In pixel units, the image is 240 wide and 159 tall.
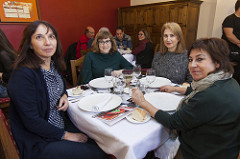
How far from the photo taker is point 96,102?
3.82 ft

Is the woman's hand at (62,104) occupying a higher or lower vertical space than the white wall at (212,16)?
lower

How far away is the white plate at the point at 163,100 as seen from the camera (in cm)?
106

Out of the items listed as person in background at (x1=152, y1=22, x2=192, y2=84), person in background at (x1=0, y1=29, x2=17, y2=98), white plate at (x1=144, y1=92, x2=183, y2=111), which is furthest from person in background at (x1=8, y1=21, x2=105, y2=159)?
person in background at (x1=152, y1=22, x2=192, y2=84)

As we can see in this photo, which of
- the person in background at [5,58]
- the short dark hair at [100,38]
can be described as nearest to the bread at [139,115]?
the short dark hair at [100,38]

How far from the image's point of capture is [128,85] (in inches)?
58.7

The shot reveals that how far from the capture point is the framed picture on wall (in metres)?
3.31

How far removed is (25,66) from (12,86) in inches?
5.9

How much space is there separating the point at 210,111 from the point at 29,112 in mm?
995

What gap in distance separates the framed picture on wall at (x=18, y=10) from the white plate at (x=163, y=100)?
3648 mm

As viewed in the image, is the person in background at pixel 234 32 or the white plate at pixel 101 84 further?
the person in background at pixel 234 32

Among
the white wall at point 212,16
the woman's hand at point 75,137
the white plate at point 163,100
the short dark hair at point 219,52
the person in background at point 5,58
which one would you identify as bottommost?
the woman's hand at point 75,137

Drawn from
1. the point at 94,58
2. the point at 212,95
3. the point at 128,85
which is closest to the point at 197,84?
the point at 212,95

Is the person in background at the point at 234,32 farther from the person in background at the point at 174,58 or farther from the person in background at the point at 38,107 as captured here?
the person in background at the point at 38,107

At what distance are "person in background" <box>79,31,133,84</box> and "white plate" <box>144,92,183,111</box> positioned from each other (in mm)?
911
